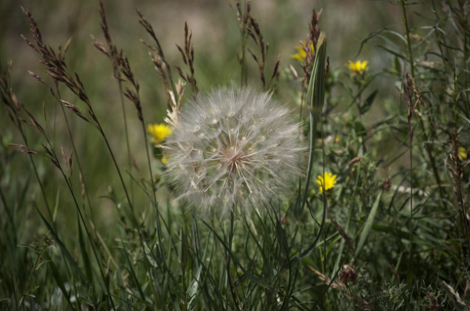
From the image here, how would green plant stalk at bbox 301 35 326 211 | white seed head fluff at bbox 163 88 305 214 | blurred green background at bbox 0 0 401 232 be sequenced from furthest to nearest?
blurred green background at bbox 0 0 401 232 < white seed head fluff at bbox 163 88 305 214 < green plant stalk at bbox 301 35 326 211

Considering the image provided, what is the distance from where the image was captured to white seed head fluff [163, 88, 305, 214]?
4.25 ft

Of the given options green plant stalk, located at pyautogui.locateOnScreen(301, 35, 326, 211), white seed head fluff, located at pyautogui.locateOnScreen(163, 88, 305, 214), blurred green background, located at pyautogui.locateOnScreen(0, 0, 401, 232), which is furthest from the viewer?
blurred green background, located at pyautogui.locateOnScreen(0, 0, 401, 232)

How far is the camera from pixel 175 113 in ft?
4.42

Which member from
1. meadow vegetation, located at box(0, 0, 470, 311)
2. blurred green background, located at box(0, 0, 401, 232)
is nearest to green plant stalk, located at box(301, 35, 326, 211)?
meadow vegetation, located at box(0, 0, 470, 311)

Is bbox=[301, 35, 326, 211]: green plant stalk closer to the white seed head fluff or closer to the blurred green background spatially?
the white seed head fluff

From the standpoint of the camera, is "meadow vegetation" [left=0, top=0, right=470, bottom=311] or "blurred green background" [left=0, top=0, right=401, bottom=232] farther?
"blurred green background" [left=0, top=0, right=401, bottom=232]

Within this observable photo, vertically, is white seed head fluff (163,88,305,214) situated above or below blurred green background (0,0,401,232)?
below

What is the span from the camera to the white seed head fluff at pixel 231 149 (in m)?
1.30

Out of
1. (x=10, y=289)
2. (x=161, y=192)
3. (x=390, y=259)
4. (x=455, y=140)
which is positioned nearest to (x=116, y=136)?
(x=161, y=192)

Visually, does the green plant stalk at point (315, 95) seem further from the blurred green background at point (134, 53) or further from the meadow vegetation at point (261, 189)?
the blurred green background at point (134, 53)

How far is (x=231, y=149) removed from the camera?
139cm

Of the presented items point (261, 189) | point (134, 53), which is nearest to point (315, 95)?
point (261, 189)

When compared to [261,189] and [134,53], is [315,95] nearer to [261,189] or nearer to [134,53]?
[261,189]

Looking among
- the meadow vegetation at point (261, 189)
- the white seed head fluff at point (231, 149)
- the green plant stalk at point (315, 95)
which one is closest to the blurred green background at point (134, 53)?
the meadow vegetation at point (261, 189)
